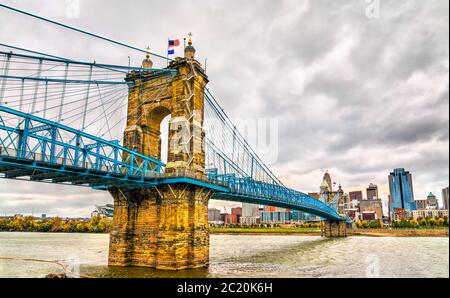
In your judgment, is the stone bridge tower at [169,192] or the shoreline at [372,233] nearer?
the stone bridge tower at [169,192]

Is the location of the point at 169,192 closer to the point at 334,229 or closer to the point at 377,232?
the point at 334,229

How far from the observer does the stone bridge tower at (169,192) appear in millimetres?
30234

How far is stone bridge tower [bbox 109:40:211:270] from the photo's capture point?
3023cm

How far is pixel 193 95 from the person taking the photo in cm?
3372

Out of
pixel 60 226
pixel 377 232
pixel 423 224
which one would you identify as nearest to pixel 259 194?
pixel 377 232

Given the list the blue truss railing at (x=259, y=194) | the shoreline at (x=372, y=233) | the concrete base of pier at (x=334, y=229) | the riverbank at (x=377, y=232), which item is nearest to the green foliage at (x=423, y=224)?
the riverbank at (x=377, y=232)

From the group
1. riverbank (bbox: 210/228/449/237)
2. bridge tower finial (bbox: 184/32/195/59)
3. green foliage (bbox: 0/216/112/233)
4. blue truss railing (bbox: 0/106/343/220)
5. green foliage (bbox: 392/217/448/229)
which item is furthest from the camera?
green foliage (bbox: 0/216/112/233)

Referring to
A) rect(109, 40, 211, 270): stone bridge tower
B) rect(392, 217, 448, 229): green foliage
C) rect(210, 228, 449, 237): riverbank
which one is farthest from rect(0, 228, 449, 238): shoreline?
rect(109, 40, 211, 270): stone bridge tower

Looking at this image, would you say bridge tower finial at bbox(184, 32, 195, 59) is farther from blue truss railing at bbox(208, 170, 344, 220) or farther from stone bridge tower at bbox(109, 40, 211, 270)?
blue truss railing at bbox(208, 170, 344, 220)

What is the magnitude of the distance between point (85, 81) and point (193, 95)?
9.86m

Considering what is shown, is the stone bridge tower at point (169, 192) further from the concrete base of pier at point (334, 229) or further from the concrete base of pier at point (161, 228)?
the concrete base of pier at point (334, 229)

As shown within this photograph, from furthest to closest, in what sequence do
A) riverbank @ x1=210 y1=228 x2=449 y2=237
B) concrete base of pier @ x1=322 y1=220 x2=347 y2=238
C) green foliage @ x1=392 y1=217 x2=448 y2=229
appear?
green foliage @ x1=392 y1=217 x2=448 y2=229
concrete base of pier @ x1=322 y1=220 x2=347 y2=238
riverbank @ x1=210 y1=228 x2=449 y2=237
